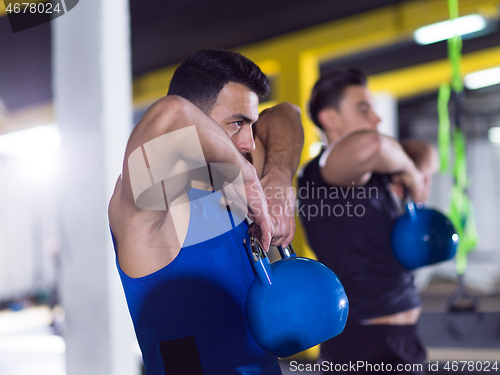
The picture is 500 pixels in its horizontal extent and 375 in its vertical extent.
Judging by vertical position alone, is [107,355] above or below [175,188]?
below

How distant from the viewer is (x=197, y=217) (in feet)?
2.28

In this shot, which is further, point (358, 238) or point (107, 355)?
point (107, 355)

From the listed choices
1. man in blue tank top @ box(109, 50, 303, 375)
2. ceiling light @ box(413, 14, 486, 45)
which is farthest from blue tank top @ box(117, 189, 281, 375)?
ceiling light @ box(413, 14, 486, 45)

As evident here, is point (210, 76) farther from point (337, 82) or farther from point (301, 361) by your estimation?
point (301, 361)

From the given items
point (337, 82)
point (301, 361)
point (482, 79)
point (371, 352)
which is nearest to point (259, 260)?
point (371, 352)

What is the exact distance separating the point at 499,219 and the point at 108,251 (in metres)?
10.7

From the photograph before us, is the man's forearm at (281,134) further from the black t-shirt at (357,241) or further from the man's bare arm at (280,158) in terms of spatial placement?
the black t-shirt at (357,241)

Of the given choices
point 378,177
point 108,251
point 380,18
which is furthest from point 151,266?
point 380,18

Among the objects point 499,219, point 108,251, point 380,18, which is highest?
point 380,18

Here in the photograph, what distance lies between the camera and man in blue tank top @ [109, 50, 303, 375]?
0.54 meters

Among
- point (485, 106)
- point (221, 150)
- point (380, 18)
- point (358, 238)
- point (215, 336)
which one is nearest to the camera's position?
point (221, 150)

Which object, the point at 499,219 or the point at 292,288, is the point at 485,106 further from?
the point at 292,288

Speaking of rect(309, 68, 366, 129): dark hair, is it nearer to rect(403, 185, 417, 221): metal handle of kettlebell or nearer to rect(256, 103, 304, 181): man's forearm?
rect(403, 185, 417, 221): metal handle of kettlebell

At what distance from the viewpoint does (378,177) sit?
4.40 ft
